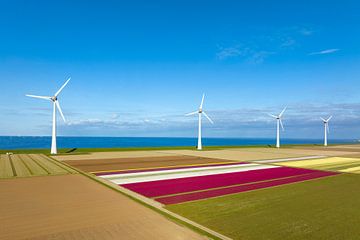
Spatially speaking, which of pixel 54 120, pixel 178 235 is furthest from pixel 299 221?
pixel 54 120

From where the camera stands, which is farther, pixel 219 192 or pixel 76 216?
pixel 219 192

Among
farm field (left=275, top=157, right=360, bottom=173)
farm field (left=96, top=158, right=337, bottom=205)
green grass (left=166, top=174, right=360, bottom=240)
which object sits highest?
green grass (left=166, top=174, right=360, bottom=240)

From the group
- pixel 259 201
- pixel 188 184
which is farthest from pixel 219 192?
pixel 188 184

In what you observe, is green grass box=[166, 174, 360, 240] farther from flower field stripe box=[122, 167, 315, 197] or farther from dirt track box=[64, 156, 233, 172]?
dirt track box=[64, 156, 233, 172]

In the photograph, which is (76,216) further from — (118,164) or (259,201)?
(118,164)

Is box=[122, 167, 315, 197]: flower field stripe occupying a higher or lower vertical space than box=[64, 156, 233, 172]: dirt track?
higher

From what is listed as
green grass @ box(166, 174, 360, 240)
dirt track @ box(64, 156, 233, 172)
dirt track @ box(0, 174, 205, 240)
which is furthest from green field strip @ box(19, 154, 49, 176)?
green grass @ box(166, 174, 360, 240)

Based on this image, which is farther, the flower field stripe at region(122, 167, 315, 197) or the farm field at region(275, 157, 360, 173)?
the farm field at region(275, 157, 360, 173)

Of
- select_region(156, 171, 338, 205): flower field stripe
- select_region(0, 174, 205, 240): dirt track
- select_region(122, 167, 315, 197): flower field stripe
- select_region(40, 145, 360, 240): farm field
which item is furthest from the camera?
select_region(122, 167, 315, 197): flower field stripe
